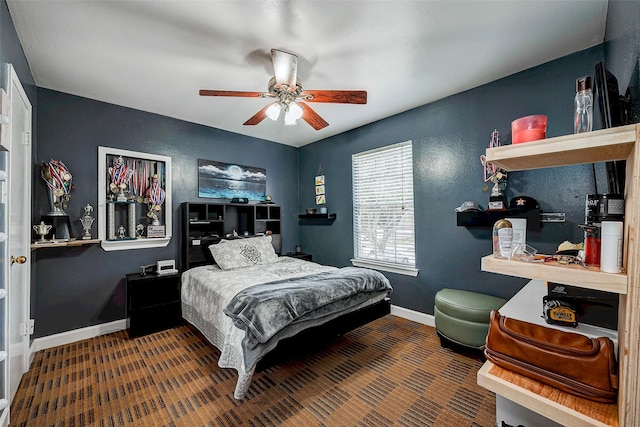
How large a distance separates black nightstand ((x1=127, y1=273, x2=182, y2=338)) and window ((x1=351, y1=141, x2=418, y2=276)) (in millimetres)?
2461

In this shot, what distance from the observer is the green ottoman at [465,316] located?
2.34 metres

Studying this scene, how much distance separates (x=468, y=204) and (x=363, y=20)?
1.98 m

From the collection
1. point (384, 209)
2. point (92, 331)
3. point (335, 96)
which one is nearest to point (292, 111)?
point (335, 96)

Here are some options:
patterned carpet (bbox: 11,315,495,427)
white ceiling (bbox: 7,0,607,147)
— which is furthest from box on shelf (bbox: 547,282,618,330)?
white ceiling (bbox: 7,0,607,147)

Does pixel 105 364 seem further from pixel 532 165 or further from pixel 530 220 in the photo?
pixel 530 220

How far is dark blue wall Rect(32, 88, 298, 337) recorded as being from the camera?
8.95ft

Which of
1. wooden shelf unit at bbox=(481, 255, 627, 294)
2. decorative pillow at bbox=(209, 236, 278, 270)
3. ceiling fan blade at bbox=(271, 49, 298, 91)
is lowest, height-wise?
decorative pillow at bbox=(209, 236, 278, 270)

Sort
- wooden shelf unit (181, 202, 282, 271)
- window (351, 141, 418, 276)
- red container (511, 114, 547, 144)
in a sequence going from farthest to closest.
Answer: wooden shelf unit (181, 202, 282, 271) → window (351, 141, 418, 276) → red container (511, 114, 547, 144)

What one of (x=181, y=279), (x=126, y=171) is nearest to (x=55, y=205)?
(x=126, y=171)

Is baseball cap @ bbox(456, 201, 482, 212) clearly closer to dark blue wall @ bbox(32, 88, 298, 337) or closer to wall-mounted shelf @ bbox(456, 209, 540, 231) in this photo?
wall-mounted shelf @ bbox(456, 209, 540, 231)

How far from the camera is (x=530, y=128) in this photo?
0.90 meters

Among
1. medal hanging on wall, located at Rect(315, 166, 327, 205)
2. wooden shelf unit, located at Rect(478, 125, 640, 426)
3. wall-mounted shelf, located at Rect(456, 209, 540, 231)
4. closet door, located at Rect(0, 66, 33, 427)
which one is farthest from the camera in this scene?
medal hanging on wall, located at Rect(315, 166, 327, 205)

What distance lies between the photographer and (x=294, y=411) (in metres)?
1.82

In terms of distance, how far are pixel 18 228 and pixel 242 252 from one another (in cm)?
199
